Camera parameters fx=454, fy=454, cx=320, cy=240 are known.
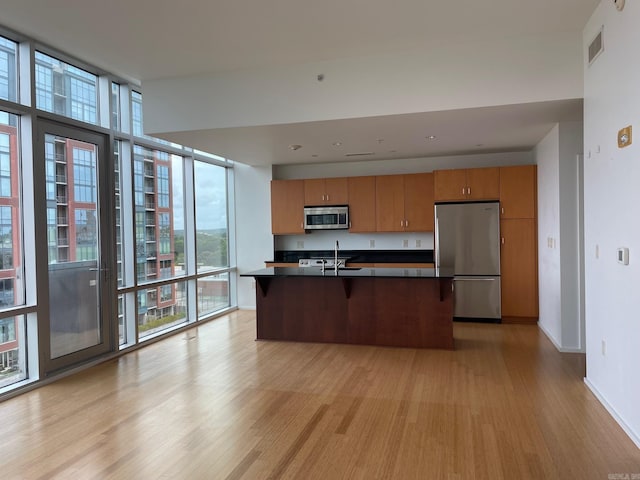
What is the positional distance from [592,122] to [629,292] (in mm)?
1462

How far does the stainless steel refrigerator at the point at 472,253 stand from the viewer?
6414 mm

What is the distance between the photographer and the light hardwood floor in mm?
2586

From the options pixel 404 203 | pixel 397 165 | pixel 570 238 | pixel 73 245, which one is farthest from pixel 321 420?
Answer: pixel 397 165

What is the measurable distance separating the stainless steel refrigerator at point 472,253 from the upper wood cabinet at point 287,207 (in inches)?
87.7

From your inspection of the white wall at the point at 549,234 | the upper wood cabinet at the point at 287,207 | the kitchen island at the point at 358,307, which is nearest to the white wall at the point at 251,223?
the upper wood cabinet at the point at 287,207

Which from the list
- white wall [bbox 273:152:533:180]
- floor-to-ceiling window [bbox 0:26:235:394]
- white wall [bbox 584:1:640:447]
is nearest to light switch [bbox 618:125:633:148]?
white wall [bbox 584:1:640:447]

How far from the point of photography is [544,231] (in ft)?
19.0

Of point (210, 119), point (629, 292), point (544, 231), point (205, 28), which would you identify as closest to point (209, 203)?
point (210, 119)

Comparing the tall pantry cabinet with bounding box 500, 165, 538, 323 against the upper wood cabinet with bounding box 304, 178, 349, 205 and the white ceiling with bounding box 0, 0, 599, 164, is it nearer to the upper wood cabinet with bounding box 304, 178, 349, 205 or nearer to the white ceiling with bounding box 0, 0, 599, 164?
the white ceiling with bounding box 0, 0, 599, 164

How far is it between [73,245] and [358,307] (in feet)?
10.2

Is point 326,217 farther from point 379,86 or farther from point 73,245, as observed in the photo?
point 73,245

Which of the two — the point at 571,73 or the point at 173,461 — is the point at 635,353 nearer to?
the point at 571,73

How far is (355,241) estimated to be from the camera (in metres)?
7.67

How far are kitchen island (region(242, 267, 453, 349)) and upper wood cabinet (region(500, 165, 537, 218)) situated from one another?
6.36ft
